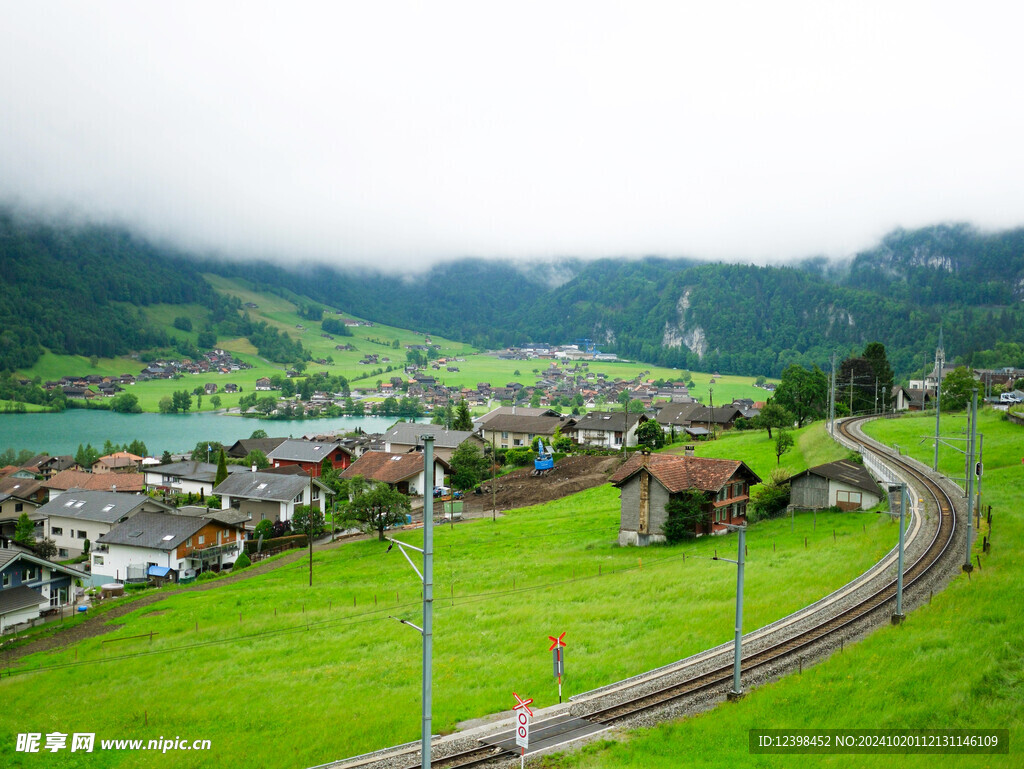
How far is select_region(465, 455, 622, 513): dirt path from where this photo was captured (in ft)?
A: 218

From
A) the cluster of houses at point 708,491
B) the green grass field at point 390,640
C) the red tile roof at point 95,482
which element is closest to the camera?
the green grass field at point 390,640

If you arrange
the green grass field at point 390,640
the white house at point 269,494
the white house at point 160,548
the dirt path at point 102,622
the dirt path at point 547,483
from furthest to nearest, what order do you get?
the dirt path at point 547,483
the white house at point 269,494
the white house at point 160,548
the dirt path at point 102,622
the green grass field at point 390,640

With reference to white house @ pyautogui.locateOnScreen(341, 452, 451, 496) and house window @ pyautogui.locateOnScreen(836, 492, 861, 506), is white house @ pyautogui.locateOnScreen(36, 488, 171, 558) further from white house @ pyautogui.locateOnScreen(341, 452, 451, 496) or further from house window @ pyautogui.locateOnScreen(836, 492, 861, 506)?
house window @ pyautogui.locateOnScreen(836, 492, 861, 506)

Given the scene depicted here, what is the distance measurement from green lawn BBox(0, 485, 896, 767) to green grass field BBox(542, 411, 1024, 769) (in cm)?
461

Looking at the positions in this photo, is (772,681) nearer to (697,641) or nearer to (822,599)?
(697,641)

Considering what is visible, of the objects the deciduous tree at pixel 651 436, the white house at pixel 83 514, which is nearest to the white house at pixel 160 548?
the white house at pixel 83 514

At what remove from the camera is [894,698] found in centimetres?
1838

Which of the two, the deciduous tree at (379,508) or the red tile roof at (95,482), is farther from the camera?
the red tile roof at (95,482)

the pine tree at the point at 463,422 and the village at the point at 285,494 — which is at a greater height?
the pine tree at the point at 463,422

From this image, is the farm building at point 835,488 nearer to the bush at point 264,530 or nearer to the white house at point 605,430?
the bush at point 264,530

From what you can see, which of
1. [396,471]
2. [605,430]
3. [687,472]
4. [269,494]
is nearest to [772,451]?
[687,472]

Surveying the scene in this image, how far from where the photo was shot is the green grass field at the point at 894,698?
16.5m

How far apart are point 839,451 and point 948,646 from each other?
120ft

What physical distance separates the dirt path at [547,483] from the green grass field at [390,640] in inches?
787
